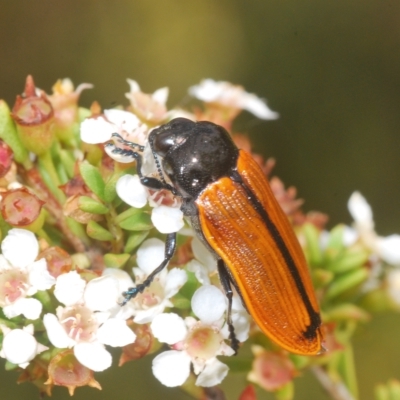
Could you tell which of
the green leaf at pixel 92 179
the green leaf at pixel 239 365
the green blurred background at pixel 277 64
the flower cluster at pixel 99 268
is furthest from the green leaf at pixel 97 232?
the green blurred background at pixel 277 64

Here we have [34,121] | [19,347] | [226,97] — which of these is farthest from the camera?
[226,97]

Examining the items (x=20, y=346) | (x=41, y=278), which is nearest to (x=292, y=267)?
(x=41, y=278)

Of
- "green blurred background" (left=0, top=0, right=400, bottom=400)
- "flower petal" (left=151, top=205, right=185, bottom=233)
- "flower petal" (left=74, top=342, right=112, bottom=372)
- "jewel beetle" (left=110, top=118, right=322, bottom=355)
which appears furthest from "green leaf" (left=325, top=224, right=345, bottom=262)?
"green blurred background" (left=0, top=0, right=400, bottom=400)

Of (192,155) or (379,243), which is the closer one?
(192,155)

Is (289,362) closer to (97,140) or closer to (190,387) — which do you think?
(190,387)

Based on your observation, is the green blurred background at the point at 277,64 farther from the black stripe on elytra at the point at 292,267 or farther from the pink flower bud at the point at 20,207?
the pink flower bud at the point at 20,207

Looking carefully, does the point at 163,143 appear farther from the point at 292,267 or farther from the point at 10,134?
the point at 292,267

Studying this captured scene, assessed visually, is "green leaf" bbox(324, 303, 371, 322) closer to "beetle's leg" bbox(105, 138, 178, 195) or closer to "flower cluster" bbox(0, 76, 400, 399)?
"flower cluster" bbox(0, 76, 400, 399)
